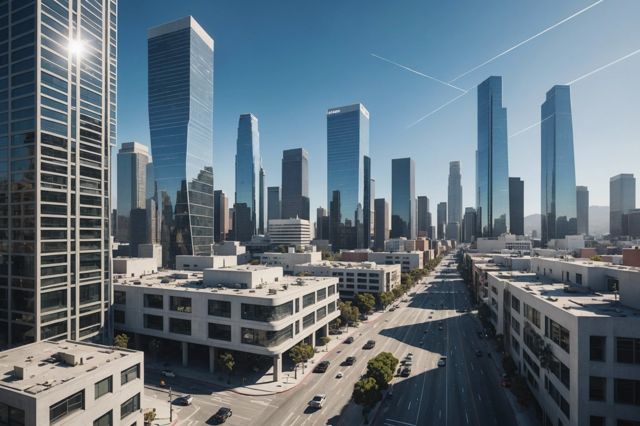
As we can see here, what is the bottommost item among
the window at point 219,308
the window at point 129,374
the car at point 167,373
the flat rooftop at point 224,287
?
the car at point 167,373

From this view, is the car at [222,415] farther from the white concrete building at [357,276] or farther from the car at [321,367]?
the white concrete building at [357,276]

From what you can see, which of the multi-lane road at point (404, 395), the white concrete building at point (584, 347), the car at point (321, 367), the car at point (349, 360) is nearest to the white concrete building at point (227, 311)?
the car at point (321, 367)

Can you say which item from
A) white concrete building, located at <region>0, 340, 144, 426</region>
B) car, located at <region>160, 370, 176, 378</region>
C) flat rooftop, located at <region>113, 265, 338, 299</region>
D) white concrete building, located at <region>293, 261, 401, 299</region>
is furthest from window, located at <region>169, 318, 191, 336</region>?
white concrete building, located at <region>293, 261, 401, 299</region>

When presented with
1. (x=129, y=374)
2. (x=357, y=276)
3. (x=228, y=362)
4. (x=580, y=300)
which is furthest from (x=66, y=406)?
(x=357, y=276)

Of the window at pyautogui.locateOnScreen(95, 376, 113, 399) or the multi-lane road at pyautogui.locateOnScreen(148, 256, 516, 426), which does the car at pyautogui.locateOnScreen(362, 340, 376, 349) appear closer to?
the multi-lane road at pyautogui.locateOnScreen(148, 256, 516, 426)

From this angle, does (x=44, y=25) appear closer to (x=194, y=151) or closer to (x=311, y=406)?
(x=311, y=406)

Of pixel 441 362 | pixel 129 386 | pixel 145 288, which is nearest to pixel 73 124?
pixel 145 288

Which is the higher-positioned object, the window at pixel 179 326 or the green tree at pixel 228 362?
the window at pixel 179 326
